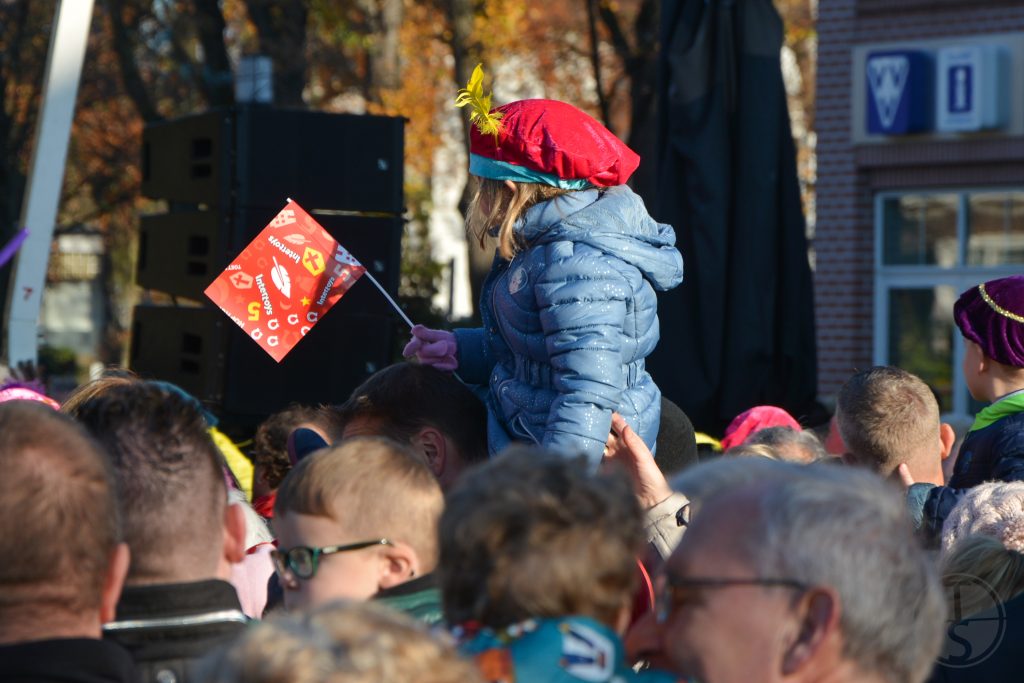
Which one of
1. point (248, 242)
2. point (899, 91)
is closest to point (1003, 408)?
point (248, 242)

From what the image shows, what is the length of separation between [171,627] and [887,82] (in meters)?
10.1

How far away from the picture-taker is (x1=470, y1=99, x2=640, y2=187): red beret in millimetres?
3568

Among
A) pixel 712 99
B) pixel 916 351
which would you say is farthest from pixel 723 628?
pixel 916 351

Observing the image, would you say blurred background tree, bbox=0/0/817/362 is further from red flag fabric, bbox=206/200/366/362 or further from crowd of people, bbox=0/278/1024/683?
crowd of people, bbox=0/278/1024/683

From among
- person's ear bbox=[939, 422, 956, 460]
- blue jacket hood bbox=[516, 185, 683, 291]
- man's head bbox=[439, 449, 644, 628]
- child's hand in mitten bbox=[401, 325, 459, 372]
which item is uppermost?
blue jacket hood bbox=[516, 185, 683, 291]

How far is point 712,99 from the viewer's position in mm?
7641

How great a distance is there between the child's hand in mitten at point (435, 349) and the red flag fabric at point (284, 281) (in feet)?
1.33

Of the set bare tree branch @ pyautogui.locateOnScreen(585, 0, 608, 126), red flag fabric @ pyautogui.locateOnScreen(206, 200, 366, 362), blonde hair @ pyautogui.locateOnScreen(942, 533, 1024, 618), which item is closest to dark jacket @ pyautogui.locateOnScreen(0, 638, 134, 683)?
Result: blonde hair @ pyautogui.locateOnScreen(942, 533, 1024, 618)

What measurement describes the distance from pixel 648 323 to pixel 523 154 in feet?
1.65

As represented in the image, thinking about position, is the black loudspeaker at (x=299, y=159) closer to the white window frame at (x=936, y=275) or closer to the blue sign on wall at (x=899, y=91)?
the blue sign on wall at (x=899, y=91)

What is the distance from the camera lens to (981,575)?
10.1 feet

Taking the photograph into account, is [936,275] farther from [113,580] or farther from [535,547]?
[535,547]

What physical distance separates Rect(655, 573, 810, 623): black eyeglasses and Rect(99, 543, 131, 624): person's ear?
0.80 meters

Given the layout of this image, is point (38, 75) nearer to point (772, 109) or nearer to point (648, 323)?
point (772, 109)
